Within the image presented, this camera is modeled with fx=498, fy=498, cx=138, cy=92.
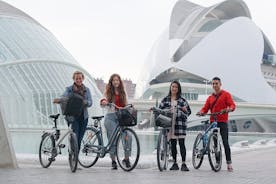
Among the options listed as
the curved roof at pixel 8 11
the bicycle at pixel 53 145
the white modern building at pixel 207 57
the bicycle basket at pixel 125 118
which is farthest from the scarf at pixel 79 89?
the white modern building at pixel 207 57

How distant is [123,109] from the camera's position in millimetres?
6848

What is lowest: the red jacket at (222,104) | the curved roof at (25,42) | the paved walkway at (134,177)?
the paved walkway at (134,177)

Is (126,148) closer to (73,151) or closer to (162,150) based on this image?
(162,150)

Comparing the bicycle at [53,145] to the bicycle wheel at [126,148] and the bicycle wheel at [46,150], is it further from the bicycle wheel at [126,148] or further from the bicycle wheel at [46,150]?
the bicycle wheel at [126,148]

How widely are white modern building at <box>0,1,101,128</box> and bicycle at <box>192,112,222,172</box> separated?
1116 centimetres

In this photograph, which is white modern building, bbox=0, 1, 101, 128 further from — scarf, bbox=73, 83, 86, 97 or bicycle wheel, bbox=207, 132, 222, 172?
bicycle wheel, bbox=207, 132, 222, 172

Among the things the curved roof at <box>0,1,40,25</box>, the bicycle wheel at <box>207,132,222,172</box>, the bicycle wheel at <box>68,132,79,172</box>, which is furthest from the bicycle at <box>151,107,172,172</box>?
the curved roof at <box>0,1,40,25</box>

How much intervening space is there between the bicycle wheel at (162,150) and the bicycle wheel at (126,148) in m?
0.35

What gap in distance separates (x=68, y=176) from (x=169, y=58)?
4700 cm

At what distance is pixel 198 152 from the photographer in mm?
7363

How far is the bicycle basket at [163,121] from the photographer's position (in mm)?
7076

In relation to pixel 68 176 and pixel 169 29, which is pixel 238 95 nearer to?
pixel 169 29

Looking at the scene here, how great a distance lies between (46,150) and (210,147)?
2365 mm

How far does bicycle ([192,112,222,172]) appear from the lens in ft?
23.4
